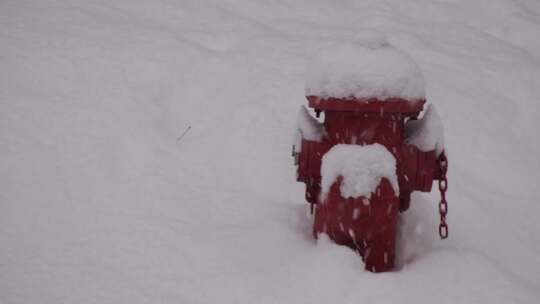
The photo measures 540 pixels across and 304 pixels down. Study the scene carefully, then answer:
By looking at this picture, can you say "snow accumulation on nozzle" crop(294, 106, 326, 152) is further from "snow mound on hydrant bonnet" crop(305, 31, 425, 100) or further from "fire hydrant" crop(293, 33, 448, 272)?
"snow mound on hydrant bonnet" crop(305, 31, 425, 100)

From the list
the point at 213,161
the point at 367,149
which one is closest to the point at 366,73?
the point at 367,149

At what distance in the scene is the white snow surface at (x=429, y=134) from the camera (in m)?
1.65

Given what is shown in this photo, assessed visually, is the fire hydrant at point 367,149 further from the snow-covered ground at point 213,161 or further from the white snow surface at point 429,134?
the snow-covered ground at point 213,161

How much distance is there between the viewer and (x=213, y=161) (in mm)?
2416

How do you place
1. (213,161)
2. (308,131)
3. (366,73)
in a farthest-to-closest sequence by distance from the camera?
(213,161)
(308,131)
(366,73)

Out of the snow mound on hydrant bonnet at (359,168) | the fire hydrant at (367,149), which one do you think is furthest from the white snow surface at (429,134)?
the snow mound on hydrant bonnet at (359,168)

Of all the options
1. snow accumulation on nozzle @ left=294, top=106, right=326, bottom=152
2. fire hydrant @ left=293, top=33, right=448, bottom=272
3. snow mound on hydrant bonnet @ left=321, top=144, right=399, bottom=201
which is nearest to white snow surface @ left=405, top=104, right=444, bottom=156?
fire hydrant @ left=293, top=33, right=448, bottom=272

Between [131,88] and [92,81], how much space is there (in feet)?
0.70

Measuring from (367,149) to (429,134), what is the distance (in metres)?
0.22

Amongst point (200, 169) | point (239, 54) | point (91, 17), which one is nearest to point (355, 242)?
point (200, 169)

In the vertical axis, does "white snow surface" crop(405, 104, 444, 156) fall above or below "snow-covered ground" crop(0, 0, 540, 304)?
above

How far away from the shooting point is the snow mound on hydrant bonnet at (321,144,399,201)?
1.63 m

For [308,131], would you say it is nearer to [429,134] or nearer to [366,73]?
[366,73]

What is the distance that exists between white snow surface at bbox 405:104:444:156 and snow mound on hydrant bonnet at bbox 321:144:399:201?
0.39 ft
